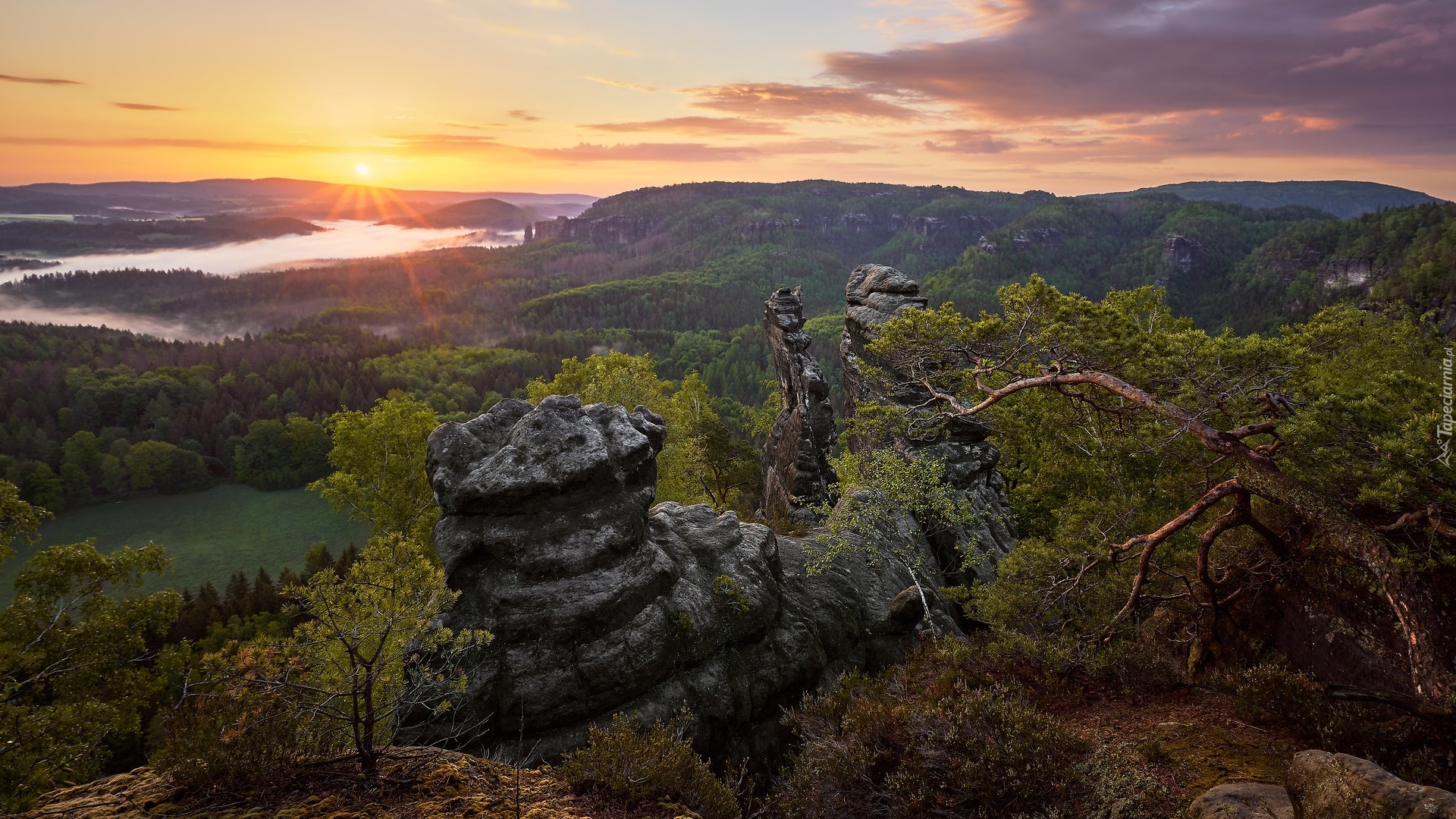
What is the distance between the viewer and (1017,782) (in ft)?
28.6

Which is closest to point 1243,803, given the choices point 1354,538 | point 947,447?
point 1354,538

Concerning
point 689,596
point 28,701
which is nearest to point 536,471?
point 689,596

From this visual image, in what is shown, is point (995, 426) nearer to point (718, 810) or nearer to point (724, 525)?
point (724, 525)

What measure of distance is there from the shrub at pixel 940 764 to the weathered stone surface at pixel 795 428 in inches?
939

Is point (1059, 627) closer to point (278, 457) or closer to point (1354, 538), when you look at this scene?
point (1354, 538)

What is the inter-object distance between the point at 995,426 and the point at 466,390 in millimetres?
125086

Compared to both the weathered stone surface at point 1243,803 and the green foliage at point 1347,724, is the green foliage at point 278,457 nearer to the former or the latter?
the green foliage at point 1347,724

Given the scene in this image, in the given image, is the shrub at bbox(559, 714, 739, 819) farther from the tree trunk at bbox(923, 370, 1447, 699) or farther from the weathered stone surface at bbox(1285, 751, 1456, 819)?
the tree trunk at bbox(923, 370, 1447, 699)

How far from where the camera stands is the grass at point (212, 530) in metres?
79.8

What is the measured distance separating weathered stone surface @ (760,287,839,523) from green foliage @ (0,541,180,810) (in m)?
26.9

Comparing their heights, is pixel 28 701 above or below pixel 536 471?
below

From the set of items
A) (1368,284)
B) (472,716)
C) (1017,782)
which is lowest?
(472,716)

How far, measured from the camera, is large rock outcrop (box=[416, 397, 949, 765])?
1688cm

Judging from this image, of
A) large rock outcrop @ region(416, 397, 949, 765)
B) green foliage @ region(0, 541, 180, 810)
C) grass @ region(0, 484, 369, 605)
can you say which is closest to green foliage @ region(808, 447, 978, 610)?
large rock outcrop @ region(416, 397, 949, 765)
